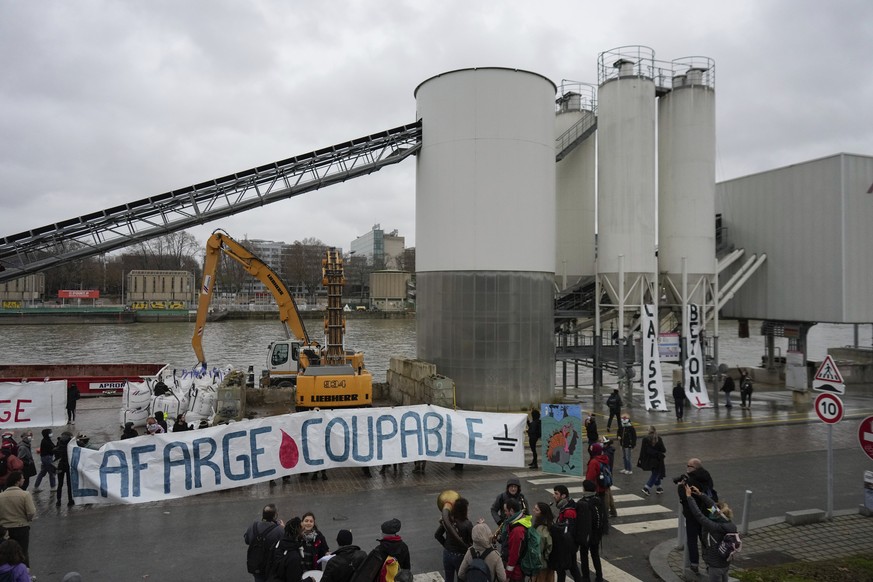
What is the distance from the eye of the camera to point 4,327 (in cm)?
8275

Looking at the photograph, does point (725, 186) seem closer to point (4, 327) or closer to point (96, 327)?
point (96, 327)

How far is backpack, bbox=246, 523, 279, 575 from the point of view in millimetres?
7141

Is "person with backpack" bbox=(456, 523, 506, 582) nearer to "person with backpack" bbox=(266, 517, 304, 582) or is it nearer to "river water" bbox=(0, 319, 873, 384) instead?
"person with backpack" bbox=(266, 517, 304, 582)

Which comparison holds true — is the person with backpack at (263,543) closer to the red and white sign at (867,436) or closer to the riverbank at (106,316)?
the red and white sign at (867,436)

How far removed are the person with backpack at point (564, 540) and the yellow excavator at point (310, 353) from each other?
11487 millimetres

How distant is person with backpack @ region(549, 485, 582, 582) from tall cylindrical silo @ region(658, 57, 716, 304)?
73.9ft

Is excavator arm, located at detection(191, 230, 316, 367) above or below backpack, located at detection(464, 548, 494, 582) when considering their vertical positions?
above

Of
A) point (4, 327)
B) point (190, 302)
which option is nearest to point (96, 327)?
point (4, 327)

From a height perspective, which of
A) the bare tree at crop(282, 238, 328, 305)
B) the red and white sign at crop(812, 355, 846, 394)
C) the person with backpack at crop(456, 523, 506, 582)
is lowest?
the person with backpack at crop(456, 523, 506, 582)

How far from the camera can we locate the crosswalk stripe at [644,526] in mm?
10992

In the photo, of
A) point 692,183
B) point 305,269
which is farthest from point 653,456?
point 305,269

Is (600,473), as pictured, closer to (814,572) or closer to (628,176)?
(814,572)

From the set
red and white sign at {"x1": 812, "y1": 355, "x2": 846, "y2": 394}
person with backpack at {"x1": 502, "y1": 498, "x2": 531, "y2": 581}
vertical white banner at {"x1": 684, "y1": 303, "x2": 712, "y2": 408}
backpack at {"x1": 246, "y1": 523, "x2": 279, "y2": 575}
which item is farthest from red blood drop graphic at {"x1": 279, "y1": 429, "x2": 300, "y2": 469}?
vertical white banner at {"x1": 684, "y1": 303, "x2": 712, "y2": 408}

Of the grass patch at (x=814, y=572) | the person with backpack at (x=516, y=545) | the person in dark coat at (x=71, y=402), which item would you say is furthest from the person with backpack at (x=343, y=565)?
the person in dark coat at (x=71, y=402)
